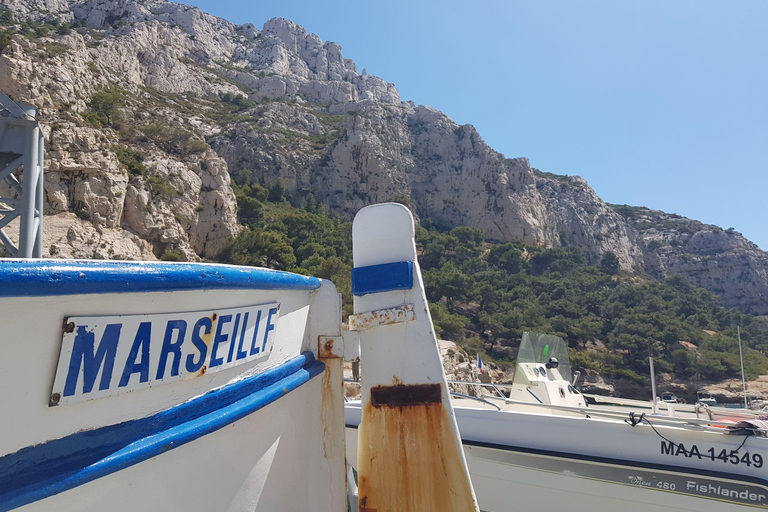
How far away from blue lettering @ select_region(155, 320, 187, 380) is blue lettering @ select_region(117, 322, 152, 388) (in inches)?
1.9

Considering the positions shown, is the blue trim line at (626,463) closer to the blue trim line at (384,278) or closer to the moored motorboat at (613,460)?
the moored motorboat at (613,460)

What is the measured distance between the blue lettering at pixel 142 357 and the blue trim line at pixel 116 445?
134mm

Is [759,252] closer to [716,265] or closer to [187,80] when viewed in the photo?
[716,265]

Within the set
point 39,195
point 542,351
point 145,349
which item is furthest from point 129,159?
point 145,349

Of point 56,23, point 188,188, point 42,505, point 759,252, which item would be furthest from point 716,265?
point 56,23

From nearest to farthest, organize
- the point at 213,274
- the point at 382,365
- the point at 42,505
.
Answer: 1. the point at 42,505
2. the point at 213,274
3. the point at 382,365

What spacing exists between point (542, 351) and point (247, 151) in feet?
160

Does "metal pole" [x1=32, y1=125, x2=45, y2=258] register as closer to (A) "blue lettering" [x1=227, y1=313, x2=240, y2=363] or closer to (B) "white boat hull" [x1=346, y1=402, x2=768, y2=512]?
(B) "white boat hull" [x1=346, y1=402, x2=768, y2=512]

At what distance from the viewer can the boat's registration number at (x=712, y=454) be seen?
376 centimetres

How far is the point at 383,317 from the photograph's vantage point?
97.7 inches

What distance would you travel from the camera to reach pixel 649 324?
34.3 m

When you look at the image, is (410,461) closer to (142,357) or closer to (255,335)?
(255,335)

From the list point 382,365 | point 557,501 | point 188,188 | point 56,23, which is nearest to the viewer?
point 382,365

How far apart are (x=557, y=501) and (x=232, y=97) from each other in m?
66.6
